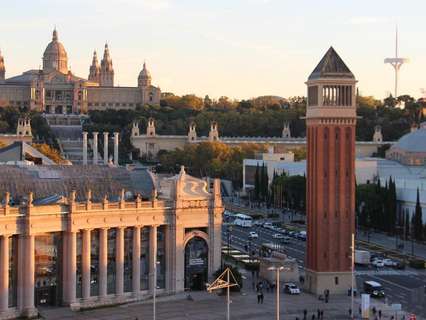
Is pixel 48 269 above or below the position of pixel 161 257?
below

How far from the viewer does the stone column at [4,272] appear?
221 ft

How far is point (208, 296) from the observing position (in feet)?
250

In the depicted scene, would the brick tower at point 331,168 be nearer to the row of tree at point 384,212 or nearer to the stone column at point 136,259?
the stone column at point 136,259

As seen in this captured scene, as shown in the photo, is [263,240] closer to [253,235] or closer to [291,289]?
[253,235]

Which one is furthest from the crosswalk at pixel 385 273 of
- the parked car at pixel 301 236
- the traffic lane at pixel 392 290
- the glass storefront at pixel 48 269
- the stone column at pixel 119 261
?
the glass storefront at pixel 48 269

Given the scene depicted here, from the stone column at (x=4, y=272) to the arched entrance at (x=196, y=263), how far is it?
1585cm

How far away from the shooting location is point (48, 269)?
2790 inches

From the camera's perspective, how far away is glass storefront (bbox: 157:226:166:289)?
76.7m

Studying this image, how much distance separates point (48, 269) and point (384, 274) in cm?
3235

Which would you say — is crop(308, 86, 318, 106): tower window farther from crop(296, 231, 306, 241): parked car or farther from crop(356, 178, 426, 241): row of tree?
crop(356, 178, 426, 241): row of tree

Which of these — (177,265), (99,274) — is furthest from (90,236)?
(177,265)

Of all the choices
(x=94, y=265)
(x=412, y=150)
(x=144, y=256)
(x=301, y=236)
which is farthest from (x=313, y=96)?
(x=412, y=150)

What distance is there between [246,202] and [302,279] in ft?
260

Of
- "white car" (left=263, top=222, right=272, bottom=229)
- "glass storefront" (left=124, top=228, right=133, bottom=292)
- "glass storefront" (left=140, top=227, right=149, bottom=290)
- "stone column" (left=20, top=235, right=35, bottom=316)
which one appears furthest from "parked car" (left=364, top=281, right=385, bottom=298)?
"white car" (left=263, top=222, right=272, bottom=229)
